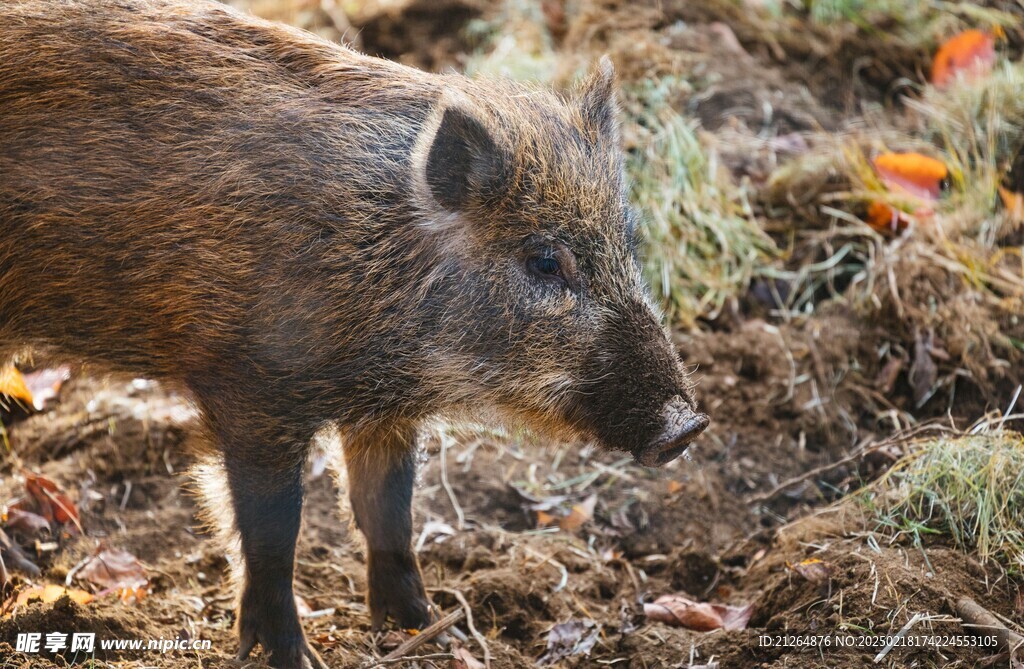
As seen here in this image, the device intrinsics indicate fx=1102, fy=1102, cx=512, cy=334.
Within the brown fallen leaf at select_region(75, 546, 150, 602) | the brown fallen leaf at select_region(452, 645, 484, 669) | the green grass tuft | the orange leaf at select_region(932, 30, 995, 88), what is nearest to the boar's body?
the brown fallen leaf at select_region(452, 645, 484, 669)

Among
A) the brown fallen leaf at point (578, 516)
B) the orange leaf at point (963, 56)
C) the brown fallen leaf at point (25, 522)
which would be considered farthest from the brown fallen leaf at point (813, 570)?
the orange leaf at point (963, 56)

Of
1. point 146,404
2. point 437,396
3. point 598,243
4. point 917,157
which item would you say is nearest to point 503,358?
point 437,396

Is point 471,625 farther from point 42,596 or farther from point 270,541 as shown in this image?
point 42,596

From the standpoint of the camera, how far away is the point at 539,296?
3.82 meters

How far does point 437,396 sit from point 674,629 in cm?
129

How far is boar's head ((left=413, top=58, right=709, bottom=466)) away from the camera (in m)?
3.72

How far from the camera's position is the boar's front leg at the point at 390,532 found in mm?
4297

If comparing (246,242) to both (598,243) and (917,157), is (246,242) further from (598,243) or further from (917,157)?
(917,157)

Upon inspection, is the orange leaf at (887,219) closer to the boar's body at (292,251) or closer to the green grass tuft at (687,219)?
the green grass tuft at (687,219)

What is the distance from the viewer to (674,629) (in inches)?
165

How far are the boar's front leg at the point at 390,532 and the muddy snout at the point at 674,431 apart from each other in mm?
1029

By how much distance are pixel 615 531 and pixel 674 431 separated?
150 centimetres

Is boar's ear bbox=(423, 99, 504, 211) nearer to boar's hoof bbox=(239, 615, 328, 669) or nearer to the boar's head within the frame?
the boar's head

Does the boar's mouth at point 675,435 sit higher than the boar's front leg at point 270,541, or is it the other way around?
the boar's mouth at point 675,435
